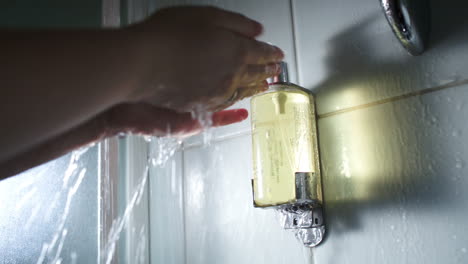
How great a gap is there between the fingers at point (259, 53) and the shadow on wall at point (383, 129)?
0.18m

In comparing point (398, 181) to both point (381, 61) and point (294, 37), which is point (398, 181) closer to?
point (381, 61)

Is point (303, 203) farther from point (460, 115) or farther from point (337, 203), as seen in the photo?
point (460, 115)

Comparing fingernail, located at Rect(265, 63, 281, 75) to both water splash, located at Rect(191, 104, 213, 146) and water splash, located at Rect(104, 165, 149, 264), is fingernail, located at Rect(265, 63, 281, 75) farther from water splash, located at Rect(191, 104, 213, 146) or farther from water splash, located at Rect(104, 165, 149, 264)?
water splash, located at Rect(104, 165, 149, 264)

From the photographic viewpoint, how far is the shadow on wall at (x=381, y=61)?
574 millimetres

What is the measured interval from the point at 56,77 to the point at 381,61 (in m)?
0.44

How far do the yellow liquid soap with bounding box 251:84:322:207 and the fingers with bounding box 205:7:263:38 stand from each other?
181mm

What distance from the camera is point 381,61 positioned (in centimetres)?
64

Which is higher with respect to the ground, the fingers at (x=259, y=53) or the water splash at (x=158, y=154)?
the fingers at (x=259, y=53)

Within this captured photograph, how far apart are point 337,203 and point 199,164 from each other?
0.31m

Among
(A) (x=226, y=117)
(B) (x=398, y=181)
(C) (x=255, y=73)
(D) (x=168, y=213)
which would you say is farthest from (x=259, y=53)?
(D) (x=168, y=213)

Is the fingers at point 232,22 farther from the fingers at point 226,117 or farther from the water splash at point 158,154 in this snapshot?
the water splash at point 158,154

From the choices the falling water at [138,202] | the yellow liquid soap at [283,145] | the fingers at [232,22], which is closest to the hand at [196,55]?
the fingers at [232,22]

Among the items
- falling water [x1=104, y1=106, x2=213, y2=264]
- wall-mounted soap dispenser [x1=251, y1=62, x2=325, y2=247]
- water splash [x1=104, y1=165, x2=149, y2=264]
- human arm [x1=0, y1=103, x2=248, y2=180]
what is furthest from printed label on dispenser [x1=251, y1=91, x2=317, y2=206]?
water splash [x1=104, y1=165, x2=149, y2=264]

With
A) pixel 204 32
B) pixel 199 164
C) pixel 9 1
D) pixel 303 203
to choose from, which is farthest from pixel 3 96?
pixel 9 1
